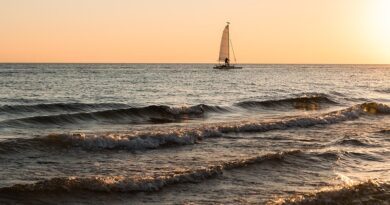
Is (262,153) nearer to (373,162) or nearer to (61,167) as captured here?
Answer: (373,162)

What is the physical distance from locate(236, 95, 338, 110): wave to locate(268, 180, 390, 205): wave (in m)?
23.4

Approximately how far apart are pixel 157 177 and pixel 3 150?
5920 millimetres

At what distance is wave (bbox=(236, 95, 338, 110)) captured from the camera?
37.2 meters

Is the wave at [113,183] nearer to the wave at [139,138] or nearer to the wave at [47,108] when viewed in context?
the wave at [139,138]

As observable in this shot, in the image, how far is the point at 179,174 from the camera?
42.4 ft

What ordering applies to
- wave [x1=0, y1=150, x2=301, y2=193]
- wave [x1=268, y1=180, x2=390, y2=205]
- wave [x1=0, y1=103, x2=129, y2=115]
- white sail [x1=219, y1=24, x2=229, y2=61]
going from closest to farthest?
1. wave [x1=268, y1=180, x2=390, y2=205]
2. wave [x1=0, y1=150, x2=301, y2=193]
3. wave [x1=0, y1=103, x2=129, y2=115]
4. white sail [x1=219, y1=24, x2=229, y2=61]

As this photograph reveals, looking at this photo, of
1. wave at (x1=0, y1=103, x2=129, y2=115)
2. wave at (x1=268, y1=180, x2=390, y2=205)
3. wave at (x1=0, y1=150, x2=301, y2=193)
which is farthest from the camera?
wave at (x1=0, y1=103, x2=129, y2=115)

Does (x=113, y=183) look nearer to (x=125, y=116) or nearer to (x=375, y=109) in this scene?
(x=125, y=116)

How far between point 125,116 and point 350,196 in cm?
1809

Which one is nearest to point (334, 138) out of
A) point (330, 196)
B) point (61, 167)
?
point (330, 196)

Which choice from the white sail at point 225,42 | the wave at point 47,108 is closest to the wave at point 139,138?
the wave at point 47,108

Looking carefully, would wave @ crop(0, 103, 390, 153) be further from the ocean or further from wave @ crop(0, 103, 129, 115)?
wave @ crop(0, 103, 129, 115)

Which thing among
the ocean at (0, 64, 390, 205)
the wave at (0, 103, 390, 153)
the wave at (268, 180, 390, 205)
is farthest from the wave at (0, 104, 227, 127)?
the wave at (268, 180, 390, 205)

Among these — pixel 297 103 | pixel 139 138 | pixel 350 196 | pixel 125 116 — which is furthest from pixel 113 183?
pixel 297 103
